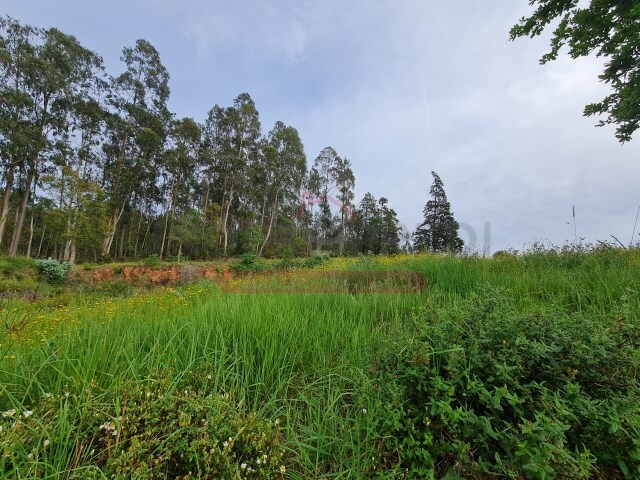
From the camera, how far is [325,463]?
1246mm

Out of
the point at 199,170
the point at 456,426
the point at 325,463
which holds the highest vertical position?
the point at 199,170

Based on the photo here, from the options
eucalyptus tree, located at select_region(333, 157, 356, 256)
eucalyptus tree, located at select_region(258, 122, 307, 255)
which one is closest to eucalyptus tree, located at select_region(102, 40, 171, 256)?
eucalyptus tree, located at select_region(258, 122, 307, 255)

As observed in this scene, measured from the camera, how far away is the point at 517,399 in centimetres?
104

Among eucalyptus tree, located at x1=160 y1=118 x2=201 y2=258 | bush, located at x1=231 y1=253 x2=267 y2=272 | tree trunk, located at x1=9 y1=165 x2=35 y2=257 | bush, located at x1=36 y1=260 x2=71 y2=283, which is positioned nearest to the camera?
bush, located at x1=36 y1=260 x2=71 y2=283

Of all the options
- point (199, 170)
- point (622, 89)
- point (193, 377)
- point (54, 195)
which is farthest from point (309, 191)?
point (193, 377)

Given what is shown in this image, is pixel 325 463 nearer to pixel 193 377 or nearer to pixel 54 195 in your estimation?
pixel 193 377

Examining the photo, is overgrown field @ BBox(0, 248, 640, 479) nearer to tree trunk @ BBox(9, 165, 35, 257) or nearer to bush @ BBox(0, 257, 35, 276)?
bush @ BBox(0, 257, 35, 276)

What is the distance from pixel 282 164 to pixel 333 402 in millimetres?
29676

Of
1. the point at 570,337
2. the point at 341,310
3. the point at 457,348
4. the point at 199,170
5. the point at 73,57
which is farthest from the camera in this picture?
the point at 199,170

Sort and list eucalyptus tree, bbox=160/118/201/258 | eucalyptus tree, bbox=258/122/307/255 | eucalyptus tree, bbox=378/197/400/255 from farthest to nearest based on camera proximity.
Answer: eucalyptus tree, bbox=378/197/400/255, eucalyptus tree, bbox=258/122/307/255, eucalyptus tree, bbox=160/118/201/258

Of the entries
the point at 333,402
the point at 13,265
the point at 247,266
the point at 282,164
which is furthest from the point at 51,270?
the point at 282,164

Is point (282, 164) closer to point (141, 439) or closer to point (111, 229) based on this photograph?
point (111, 229)

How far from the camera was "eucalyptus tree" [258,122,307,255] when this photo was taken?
93.4ft

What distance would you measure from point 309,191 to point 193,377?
120ft
